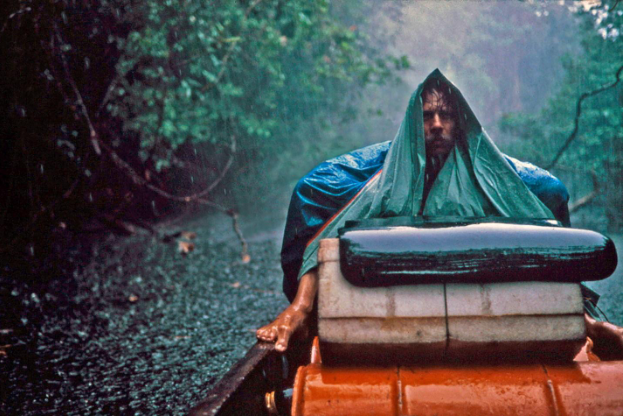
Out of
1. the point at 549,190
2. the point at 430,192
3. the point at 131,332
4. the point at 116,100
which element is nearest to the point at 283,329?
the point at 430,192

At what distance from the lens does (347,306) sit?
1.45m

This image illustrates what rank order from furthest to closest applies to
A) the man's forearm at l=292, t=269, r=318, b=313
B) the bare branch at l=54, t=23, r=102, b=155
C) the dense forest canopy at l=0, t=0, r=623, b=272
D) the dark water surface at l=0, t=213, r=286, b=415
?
the dense forest canopy at l=0, t=0, r=623, b=272 → the bare branch at l=54, t=23, r=102, b=155 → the dark water surface at l=0, t=213, r=286, b=415 → the man's forearm at l=292, t=269, r=318, b=313

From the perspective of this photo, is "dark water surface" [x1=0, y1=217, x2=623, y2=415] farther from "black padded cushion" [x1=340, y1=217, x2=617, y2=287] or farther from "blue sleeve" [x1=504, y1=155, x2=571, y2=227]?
"blue sleeve" [x1=504, y1=155, x2=571, y2=227]

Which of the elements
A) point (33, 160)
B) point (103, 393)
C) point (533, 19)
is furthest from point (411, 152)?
point (533, 19)

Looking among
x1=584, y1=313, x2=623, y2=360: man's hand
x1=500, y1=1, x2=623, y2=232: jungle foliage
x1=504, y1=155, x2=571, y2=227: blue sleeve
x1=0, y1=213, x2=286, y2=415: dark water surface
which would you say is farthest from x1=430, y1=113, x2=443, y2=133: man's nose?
x1=500, y1=1, x2=623, y2=232: jungle foliage

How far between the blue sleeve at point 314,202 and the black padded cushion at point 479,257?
2.86 feet

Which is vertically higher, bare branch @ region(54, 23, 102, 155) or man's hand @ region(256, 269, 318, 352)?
bare branch @ region(54, 23, 102, 155)

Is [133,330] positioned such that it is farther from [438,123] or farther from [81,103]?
[438,123]

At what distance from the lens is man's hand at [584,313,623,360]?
1754mm

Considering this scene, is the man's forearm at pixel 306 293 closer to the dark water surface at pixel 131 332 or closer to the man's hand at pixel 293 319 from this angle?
the man's hand at pixel 293 319

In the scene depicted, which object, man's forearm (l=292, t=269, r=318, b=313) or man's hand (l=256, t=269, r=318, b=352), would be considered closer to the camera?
man's hand (l=256, t=269, r=318, b=352)

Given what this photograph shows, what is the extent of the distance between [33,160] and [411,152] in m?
3.68

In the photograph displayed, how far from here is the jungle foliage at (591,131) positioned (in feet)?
32.6

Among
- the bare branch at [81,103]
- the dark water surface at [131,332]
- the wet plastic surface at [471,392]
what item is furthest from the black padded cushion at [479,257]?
the bare branch at [81,103]
